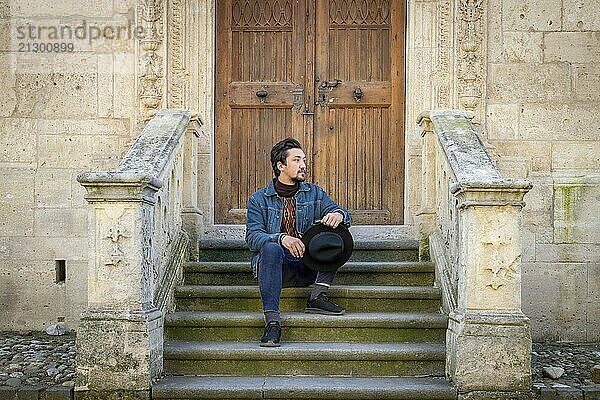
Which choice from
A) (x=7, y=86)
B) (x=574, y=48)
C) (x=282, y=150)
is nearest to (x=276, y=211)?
(x=282, y=150)

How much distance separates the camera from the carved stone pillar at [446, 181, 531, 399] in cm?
538

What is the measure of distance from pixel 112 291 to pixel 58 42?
306 centimetres

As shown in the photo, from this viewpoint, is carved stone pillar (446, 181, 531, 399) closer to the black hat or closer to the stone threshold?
the black hat

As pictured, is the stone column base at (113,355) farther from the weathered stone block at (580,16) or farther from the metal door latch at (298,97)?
the weathered stone block at (580,16)

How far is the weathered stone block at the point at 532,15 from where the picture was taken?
7.48 metres

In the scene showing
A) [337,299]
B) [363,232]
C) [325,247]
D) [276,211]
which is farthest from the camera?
[363,232]

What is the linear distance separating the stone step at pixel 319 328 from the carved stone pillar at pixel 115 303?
25.8 inches

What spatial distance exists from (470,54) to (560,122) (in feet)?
3.14

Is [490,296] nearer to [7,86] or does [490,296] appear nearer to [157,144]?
[157,144]

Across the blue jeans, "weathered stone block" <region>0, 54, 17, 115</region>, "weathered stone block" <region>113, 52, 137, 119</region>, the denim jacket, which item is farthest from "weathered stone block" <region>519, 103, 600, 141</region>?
"weathered stone block" <region>0, 54, 17, 115</region>

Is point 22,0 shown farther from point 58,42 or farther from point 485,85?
point 485,85

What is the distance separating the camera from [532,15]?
295 inches

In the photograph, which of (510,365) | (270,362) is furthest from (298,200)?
(510,365)

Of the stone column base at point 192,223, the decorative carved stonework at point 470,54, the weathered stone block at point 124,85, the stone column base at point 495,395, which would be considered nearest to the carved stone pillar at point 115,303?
the stone column base at point 192,223
